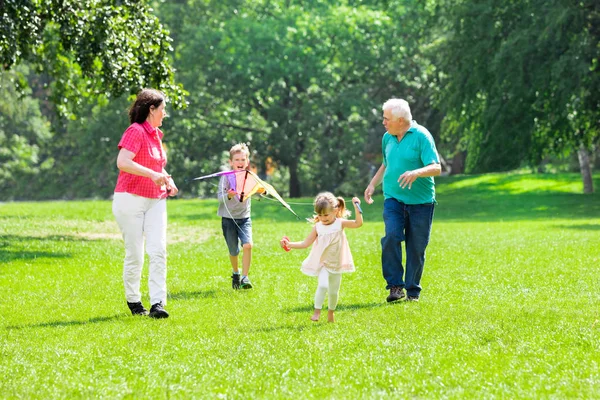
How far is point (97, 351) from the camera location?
8.22 metres

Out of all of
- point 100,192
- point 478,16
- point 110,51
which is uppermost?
point 478,16

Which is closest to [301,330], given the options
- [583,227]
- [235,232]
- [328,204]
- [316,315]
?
[316,315]

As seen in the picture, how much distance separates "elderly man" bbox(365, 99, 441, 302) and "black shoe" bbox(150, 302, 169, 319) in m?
2.50

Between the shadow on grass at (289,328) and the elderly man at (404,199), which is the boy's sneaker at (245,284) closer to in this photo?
the elderly man at (404,199)

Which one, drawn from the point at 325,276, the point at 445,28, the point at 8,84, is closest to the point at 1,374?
the point at 325,276

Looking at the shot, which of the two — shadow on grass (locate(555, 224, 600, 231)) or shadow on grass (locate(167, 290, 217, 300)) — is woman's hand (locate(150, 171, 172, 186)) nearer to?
shadow on grass (locate(167, 290, 217, 300))

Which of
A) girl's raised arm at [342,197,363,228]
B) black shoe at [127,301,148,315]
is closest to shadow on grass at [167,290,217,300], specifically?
black shoe at [127,301,148,315]

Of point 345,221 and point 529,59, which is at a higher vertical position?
point 529,59

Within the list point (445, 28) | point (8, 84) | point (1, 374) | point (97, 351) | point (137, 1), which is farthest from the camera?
point (8, 84)

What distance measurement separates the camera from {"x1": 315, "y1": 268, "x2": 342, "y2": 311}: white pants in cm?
961

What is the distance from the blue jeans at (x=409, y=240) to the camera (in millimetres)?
11133

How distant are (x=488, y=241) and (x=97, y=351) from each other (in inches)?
510

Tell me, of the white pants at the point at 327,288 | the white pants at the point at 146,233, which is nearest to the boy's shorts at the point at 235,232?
the white pants at the point at 146,233

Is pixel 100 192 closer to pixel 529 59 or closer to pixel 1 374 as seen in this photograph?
pixel 529 59
